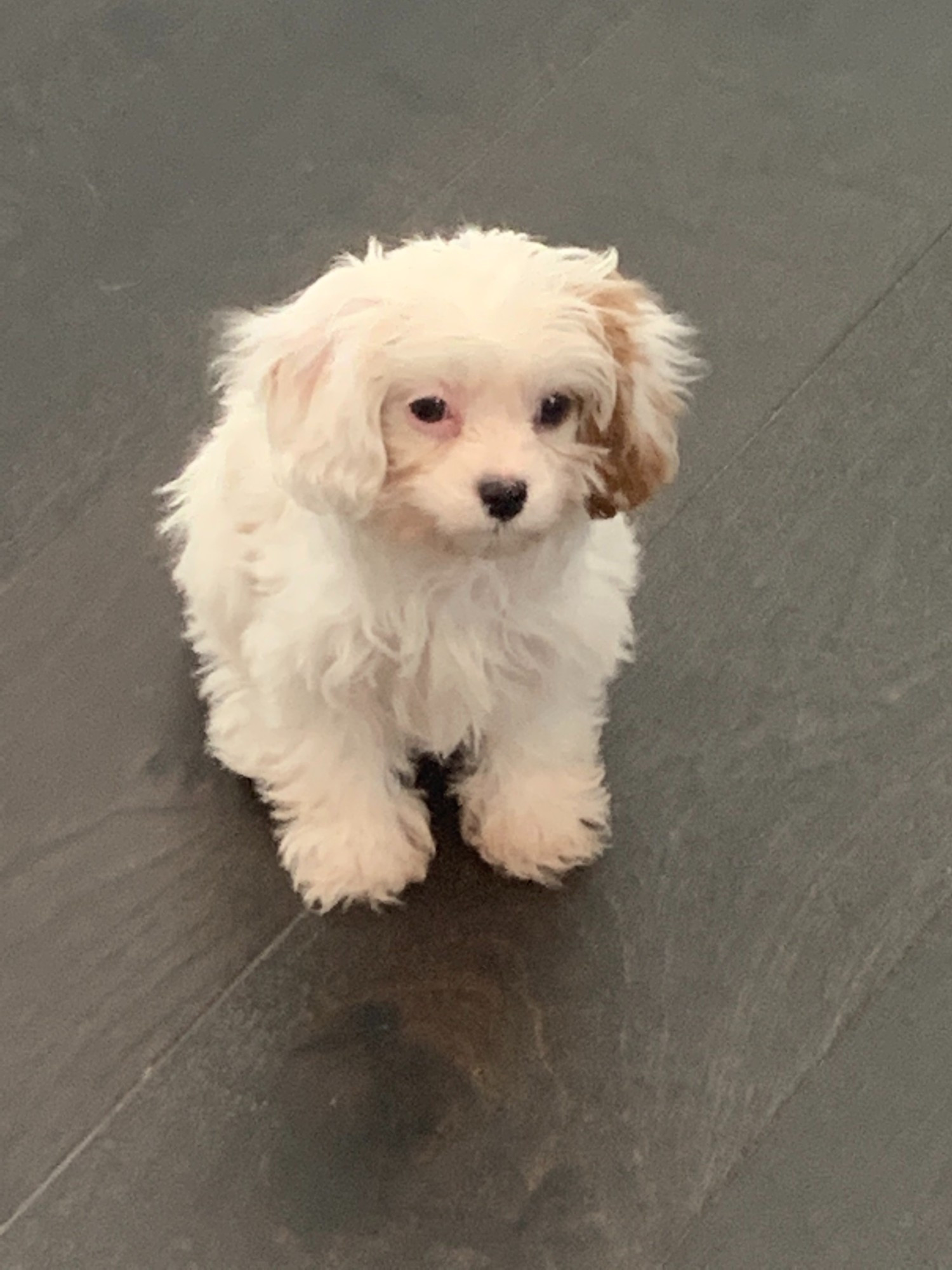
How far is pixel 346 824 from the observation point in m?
1.35

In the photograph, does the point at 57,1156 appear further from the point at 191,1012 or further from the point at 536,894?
the point at 536,894

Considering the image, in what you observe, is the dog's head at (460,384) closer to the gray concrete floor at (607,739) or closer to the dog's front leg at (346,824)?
the dog's front leg at (346,824)

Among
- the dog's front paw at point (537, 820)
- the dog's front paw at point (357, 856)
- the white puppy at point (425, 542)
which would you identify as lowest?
the dog's front paw at point (357, 856)

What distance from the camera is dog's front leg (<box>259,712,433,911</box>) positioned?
1.33 meters

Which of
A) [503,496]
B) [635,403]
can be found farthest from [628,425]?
[503,496]

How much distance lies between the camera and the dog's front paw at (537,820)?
1.37 metres

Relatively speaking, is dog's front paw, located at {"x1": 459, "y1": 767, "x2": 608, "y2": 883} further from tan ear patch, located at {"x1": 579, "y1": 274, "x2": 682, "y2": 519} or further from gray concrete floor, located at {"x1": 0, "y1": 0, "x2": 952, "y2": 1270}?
tan ear patch, located at {"x1": 579, "y1": 274, "x2": 682, "y2": 519}

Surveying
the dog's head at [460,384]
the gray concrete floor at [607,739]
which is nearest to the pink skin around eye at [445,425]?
the dog's head at [460,384]

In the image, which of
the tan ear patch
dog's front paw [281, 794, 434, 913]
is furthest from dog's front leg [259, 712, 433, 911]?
the tan ear patch

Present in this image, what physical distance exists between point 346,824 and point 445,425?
0.48 m

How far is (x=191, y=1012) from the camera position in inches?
52.3

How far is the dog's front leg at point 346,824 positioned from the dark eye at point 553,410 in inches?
15.5

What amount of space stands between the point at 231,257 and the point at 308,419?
824 mm

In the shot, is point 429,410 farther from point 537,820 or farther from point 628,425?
point 537,820
